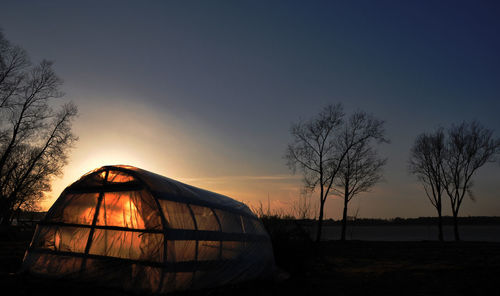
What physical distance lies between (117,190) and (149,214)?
3.76ft

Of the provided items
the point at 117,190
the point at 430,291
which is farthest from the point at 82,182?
the point at 430,291

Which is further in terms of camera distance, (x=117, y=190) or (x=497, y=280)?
(x=497, y=280)

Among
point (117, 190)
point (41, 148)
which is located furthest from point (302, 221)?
point (41, 148)

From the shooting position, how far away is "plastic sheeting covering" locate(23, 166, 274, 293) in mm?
7129

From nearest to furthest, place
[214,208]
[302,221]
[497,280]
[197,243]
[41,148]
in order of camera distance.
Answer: [197,243] → [214,208] → [497,280] → [302,221] → [41,148]

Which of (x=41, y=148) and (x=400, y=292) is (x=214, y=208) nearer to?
(x=400, y=292)

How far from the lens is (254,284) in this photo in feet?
30.5

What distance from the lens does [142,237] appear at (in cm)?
770

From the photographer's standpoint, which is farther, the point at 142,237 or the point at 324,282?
the point at 324,282

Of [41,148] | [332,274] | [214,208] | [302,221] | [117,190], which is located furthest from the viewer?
[41,148]

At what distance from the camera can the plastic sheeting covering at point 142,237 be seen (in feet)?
23.4

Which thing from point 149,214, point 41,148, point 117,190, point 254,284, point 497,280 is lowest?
point 254,284

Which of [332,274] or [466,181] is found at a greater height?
[466,181]

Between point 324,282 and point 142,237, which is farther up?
point 142,237
